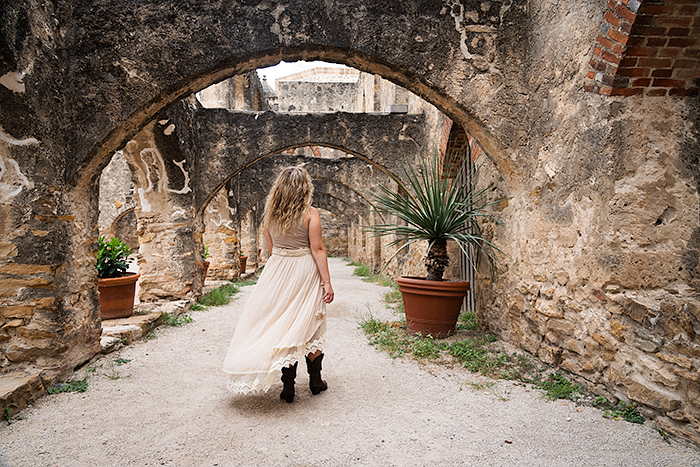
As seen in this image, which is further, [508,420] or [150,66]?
[150,66]

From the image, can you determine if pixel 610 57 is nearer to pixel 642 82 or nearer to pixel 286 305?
pixel 642 82

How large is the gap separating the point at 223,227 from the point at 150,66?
6282mm

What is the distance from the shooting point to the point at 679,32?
89.1 inches

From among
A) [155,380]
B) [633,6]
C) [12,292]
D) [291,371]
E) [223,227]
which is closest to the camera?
[633,6]

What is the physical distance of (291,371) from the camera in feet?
8.00

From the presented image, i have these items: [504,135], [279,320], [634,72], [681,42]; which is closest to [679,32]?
[681,42]

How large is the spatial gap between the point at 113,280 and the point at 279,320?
2862 millimetres

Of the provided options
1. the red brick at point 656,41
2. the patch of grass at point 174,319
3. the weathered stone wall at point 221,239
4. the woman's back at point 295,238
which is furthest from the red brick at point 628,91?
the weathered stone wall at point 221,239

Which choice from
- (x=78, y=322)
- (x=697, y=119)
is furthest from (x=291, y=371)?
(x=697, y=119)

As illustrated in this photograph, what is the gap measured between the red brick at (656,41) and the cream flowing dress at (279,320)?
2.20 m

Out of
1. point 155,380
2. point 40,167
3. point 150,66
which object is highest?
point 150,66

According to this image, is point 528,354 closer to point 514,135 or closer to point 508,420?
point 508,420

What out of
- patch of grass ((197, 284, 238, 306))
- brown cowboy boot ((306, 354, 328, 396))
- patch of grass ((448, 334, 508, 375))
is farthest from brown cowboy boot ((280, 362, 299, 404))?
patch of grass ((197, 284, 238, 306))

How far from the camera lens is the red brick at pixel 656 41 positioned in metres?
2.29
